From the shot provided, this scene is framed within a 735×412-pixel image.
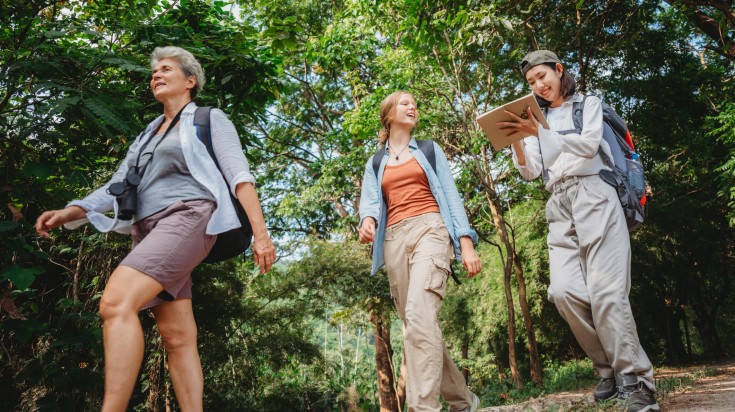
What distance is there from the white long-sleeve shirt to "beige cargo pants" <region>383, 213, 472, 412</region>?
2.47 ft

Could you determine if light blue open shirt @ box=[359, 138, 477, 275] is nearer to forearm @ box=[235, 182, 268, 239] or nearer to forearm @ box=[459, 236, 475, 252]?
forearm @ box=[459, 236, 475, 252]

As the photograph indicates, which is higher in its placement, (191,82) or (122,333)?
(191,82)

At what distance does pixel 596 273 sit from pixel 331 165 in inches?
376

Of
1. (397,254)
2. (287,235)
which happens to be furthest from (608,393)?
(287,235)

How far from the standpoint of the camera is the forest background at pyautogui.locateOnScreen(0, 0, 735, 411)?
4.08 meters

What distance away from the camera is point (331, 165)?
12641mm

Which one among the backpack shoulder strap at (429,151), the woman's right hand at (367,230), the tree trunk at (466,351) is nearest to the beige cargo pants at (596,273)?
the backpack shoulder strap at (429,151)

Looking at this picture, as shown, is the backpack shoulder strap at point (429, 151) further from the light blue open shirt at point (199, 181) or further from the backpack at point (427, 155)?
the light blue open shirt at point (199, 181)

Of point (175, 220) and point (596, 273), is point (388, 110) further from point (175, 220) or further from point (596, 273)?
point (175, 220)

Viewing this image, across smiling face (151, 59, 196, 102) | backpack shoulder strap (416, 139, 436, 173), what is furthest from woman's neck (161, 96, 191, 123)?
backpack shoulder strap (416, 139, 436, 173)

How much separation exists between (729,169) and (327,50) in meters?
7.98

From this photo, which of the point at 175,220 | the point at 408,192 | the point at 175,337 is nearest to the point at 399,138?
the point at 408,192

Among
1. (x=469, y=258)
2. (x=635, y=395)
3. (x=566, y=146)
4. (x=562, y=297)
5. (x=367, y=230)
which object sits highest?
(x=566, y=146)

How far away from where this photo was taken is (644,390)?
3162 millimetres
